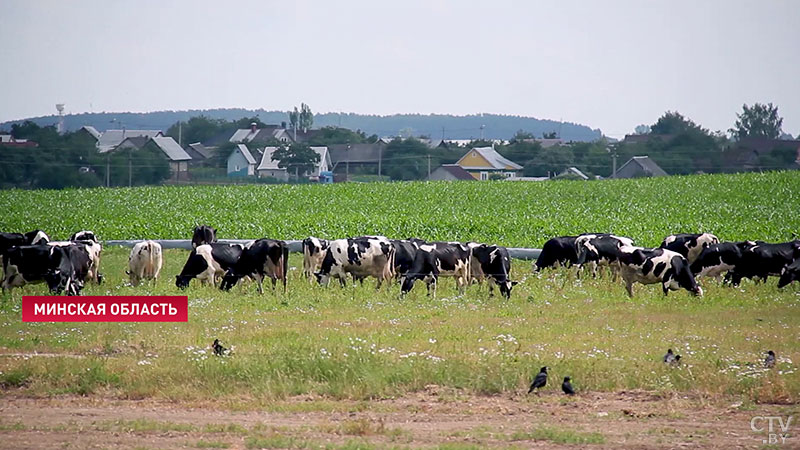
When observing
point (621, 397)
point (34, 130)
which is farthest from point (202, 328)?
point (34, 130)

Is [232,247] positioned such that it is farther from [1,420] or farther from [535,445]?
[535,445]

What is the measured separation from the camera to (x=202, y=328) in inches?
745

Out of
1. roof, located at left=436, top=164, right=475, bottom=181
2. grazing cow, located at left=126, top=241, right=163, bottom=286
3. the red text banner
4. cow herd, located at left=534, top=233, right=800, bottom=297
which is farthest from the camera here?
roof, located at left=436, top=164, right=475, bottom=181

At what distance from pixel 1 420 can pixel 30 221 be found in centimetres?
3666

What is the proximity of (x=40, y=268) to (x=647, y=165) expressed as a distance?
84.6 meters

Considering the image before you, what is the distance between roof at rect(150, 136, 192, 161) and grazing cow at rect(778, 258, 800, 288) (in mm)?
83047

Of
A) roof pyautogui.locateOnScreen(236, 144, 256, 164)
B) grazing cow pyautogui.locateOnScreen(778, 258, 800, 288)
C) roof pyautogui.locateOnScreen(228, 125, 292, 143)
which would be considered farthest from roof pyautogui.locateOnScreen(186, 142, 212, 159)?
grazing cow pyautogui.locateOnScreen(778, 258, 800, 288)

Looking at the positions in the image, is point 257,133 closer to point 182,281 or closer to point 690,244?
point 690,244

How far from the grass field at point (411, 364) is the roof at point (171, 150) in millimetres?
78580

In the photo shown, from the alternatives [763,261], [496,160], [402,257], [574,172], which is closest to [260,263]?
[402,257]

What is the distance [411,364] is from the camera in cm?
1524

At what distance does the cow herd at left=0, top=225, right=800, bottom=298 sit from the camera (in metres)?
23.8

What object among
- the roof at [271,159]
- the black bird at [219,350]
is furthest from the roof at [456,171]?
the black bird at [219,350]

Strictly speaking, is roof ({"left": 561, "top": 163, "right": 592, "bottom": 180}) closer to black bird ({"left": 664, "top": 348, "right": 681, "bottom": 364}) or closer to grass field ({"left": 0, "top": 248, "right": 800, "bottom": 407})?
grass field ({"left": 0, "top": 248, "right": 800, "bottom": 407})
